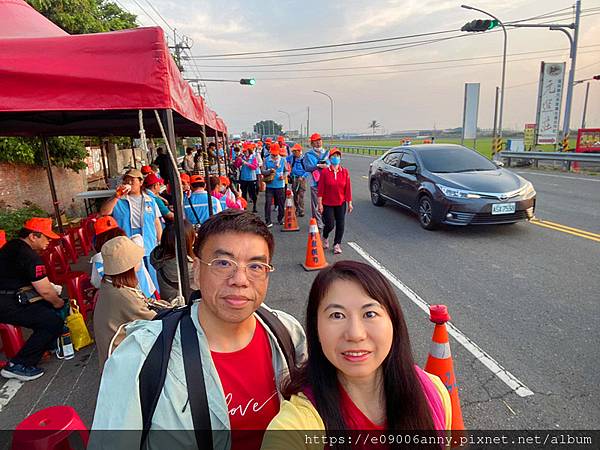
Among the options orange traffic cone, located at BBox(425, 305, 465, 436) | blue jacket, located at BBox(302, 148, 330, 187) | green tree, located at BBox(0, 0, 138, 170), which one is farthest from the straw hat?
green tree, located at BBox(0, 0, 138, 170)

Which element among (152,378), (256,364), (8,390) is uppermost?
(152,378)

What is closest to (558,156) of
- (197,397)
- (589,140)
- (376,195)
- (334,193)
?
(589,140)

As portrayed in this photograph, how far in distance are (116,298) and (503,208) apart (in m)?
6.47

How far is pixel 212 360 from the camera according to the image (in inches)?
53.5

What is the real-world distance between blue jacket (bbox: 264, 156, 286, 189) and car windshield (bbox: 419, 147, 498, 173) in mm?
3249

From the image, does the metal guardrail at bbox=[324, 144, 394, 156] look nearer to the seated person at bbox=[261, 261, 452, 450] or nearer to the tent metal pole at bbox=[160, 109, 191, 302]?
the tent metal pole at bbox=[160, 109, 191, 302]

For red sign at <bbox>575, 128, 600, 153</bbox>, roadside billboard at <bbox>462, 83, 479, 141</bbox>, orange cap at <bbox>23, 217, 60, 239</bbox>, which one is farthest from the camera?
red sign at <bbox>575, 128, 600, 153</bbox>

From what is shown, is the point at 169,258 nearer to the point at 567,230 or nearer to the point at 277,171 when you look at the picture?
the point at 277,171

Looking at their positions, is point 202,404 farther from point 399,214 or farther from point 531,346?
point 399,214

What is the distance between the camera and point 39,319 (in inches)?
128

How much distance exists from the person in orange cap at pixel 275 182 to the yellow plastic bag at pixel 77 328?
5.05 metres

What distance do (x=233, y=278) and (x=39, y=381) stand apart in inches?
116

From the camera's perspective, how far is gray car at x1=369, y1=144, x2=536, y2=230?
6.55 meters

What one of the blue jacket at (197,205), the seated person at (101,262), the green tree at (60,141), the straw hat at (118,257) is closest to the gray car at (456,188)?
the blue jacket at (197,205)
